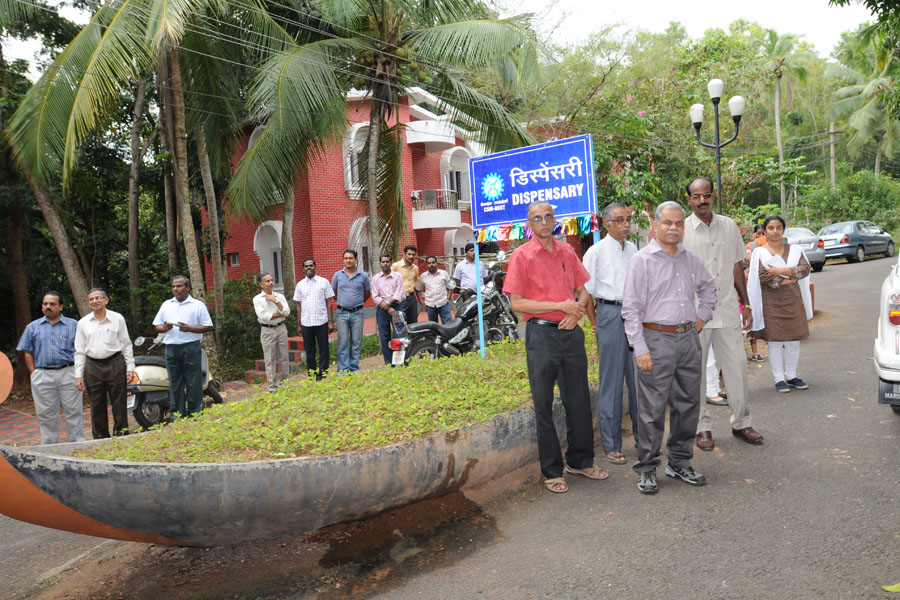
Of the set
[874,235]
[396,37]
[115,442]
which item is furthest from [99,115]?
[874,235]

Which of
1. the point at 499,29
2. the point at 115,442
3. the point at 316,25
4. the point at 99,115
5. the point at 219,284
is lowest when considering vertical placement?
the point at 115,442

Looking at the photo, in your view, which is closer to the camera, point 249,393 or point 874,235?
point 249,393

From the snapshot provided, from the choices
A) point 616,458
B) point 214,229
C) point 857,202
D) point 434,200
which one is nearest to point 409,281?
point 214,229

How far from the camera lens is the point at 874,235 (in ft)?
83.4

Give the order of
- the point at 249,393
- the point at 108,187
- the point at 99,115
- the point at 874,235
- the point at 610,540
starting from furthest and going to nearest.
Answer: the point at 874,235
the point at 108,187
the point at 249,393
the point at 99,115
the point at 610,540

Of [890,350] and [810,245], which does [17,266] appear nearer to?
[890,350]

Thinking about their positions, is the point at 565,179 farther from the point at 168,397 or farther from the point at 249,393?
the point at 249,393

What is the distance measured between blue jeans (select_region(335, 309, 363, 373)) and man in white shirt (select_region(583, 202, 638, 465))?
5331 mm

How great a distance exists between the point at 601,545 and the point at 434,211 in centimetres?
1793

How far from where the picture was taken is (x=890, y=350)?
16.4 feet

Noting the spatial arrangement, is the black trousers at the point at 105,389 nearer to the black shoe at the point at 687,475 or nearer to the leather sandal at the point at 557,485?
the leather sandal at the point at 557,485

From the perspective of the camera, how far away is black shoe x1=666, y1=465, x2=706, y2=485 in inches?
182

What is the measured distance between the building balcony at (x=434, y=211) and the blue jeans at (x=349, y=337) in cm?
1139

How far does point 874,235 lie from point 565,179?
23.8 m
